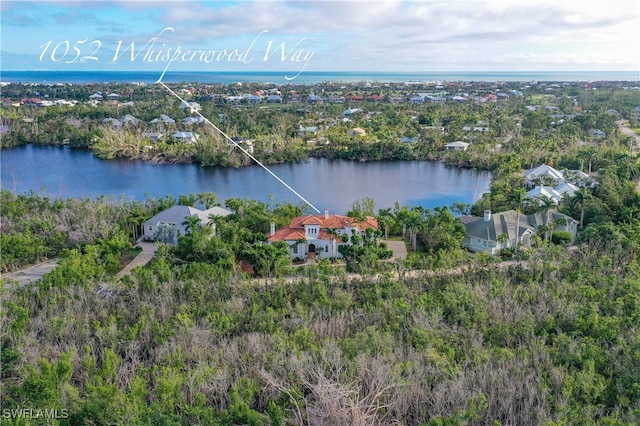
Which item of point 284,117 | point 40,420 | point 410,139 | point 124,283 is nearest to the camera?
point 40,420

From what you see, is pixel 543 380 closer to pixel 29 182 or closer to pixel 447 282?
pixel 447 282

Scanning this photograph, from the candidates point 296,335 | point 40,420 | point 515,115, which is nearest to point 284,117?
point 515,115

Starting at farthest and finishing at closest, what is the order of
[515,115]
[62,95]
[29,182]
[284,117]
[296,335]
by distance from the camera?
[62,95] → [515,115] → [284,117] → [29,182] → [296,335]

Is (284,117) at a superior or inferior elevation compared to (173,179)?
superior

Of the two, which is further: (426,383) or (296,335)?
(296,335)

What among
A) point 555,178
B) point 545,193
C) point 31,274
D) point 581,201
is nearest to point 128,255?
point 31,274

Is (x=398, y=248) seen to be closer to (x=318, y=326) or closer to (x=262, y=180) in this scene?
(x=318, y=326)

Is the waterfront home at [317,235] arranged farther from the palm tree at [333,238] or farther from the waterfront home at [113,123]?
the waterfront home at [113,123]
